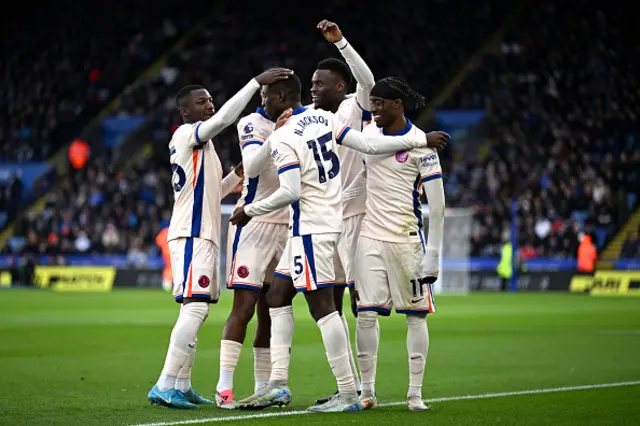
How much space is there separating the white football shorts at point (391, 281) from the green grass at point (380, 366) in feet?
2.46

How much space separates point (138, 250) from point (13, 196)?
6.74 metres

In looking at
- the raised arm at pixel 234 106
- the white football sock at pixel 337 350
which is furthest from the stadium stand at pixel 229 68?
the white football sock at pixel 337 350

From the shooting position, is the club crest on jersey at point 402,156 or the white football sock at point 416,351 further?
the club crest on jersey at point 402,156

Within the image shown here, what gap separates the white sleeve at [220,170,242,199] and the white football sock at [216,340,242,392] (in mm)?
1211

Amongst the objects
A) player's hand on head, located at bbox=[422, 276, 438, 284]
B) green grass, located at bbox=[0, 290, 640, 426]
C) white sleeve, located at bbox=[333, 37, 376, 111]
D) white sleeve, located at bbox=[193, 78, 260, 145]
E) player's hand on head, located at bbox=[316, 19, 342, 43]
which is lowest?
green grass, located at bbox=[0, 290, 640, 426]

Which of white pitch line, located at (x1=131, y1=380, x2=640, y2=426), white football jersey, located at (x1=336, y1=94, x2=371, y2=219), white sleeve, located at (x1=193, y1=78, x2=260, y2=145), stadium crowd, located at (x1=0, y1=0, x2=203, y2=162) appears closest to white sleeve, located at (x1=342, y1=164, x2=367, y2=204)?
white football jersey, located at (x1=336, y1=94, x2=371, y2=219)

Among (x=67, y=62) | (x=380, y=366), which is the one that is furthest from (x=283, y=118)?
(x=67, y=62)

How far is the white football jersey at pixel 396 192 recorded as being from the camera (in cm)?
788

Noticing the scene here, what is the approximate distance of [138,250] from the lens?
35969 millimetres

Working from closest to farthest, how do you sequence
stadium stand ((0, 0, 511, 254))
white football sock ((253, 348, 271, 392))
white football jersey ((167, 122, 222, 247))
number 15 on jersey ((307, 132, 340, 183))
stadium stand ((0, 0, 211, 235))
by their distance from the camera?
number 15 on jersey ((307, 132, 340, 183)) < white football jersey ((167, 122, 222, 247)) < white football sock ((253, 348, 271, 392)) < stadium stand ((0, 0, 511, 254)) < stadium stand ((0, 0, 211, 235))

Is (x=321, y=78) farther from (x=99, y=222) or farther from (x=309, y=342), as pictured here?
(x=99, y=222)

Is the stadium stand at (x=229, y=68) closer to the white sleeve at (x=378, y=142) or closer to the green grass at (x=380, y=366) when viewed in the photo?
the green grass at (x=380, y=366)

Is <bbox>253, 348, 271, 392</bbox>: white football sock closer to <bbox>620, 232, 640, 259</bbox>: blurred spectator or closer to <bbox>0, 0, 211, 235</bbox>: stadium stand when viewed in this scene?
<bbox>620, 232, 640, 259</bbox>: blurred spectator

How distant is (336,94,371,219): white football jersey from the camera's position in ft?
27.8
